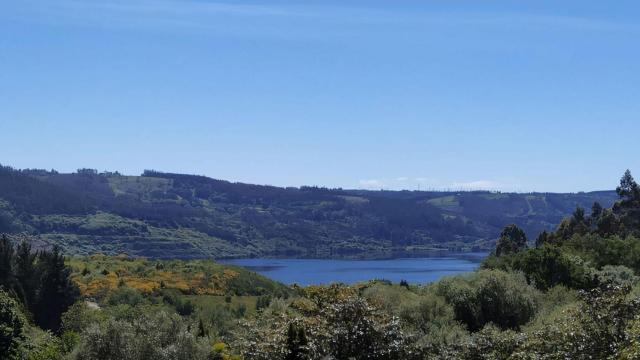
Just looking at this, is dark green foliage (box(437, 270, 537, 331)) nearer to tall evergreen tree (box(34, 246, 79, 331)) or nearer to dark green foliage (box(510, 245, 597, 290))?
dark green foliage (box(510, 245, 597, 290))

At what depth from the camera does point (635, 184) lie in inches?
4422

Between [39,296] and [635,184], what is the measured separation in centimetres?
8286

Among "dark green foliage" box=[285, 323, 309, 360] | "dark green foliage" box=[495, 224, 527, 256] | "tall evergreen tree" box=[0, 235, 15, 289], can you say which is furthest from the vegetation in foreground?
"dark green foliage" box=[495, 224, 527, 256]

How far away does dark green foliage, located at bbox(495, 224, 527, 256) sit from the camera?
116 m

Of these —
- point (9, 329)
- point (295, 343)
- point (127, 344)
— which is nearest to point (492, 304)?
point (295, 343)

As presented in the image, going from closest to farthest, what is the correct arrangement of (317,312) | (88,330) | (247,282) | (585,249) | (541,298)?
(317,312) < (88,330) < (541,298) < (585,249) < (247,282)

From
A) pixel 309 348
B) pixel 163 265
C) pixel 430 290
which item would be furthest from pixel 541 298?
pixel 163 265

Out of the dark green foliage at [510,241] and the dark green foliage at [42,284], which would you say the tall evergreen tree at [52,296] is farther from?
the dark green foliage at [510,241]

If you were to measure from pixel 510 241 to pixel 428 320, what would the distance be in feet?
223

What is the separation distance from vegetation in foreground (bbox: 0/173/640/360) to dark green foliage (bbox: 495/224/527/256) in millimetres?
528

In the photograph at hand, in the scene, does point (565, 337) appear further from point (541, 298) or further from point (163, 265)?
point (163, 265)

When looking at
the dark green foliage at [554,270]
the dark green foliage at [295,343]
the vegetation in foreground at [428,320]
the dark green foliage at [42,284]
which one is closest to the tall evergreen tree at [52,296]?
the dark green foliage at [42,284]

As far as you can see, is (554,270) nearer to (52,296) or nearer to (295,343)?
(295,343)

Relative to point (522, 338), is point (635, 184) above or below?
above
